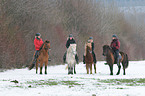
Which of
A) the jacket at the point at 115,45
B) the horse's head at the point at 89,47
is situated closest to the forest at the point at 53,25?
the horse's head at the point at 89,47

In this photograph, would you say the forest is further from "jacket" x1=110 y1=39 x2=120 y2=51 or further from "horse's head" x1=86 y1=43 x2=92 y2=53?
"jacket" x1=110 y1=39 x2=120 y2=51

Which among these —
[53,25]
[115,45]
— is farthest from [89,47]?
[53,25]

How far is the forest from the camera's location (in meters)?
28.5

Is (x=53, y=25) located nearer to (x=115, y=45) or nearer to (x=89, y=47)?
(x=89, y=47)

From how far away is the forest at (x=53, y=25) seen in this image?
28.5 metres

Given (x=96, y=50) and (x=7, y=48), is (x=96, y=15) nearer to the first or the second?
(x=96, y=50)

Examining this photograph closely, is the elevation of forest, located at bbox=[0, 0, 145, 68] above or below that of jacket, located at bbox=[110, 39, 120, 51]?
above

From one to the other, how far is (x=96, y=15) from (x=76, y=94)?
57.5 metres

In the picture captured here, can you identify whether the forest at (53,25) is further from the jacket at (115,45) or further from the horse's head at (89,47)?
the jacket at (115,45)

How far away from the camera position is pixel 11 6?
32562 mm

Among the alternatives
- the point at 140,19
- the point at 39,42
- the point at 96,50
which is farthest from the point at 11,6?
the point at 140,19

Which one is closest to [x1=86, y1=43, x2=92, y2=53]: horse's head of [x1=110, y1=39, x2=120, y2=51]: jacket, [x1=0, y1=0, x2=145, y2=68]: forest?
[x1=110, y1=39, x2=120, y2=51]: jacket

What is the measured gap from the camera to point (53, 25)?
43969 mm

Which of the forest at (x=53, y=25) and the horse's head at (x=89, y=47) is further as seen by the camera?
the forest at (x=53, y=25)
